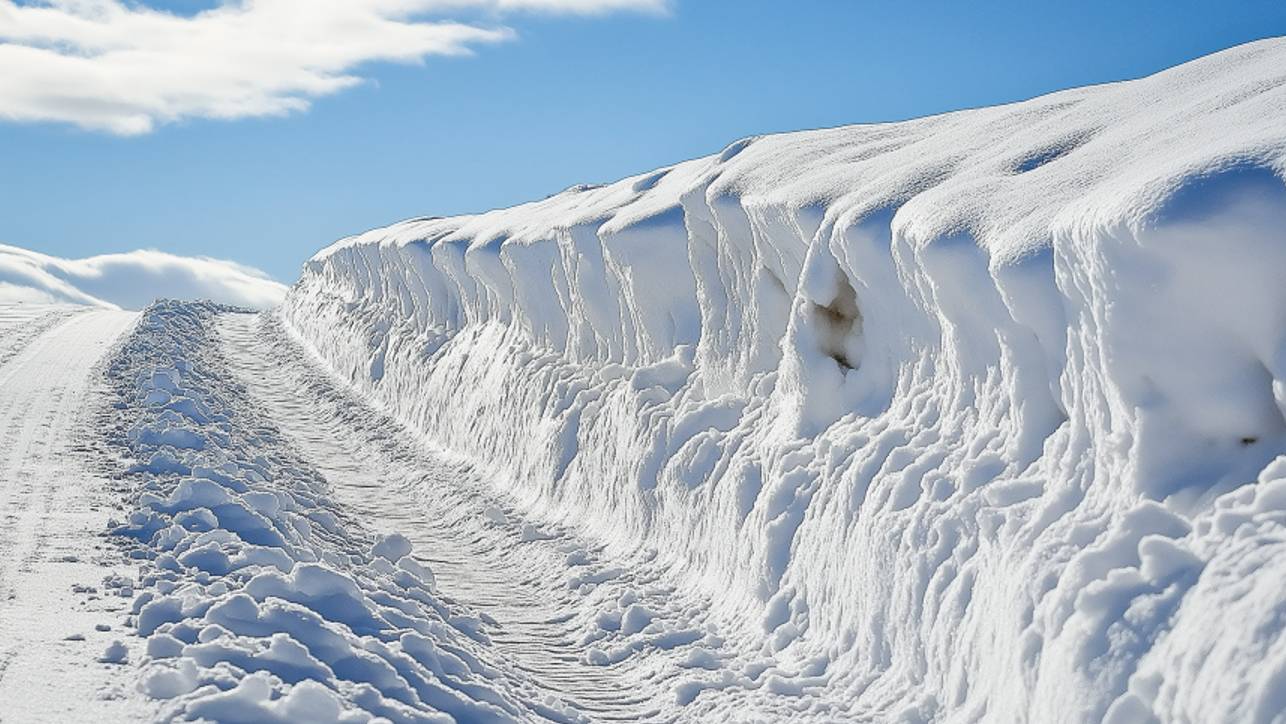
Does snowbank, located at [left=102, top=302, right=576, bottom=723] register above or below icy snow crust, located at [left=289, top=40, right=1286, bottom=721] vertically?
below

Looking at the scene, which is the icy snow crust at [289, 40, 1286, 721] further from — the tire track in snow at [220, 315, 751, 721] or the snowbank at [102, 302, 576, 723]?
the snowbank at [102, 302, 576, 723]

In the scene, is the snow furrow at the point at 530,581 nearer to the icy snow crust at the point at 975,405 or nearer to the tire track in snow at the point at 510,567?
the tire track in snow at the point at 510,567

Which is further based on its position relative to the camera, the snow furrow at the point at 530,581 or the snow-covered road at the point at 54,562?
the snow furrow at the point at 530,581

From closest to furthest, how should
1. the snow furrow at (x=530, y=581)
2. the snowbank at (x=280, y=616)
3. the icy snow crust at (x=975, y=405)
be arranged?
the icy snow crust at (x=975, y=405) < the snowbank at (x=280, y=616) < the snow furrow at (x=530, y=581)

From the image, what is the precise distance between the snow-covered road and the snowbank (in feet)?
0.56

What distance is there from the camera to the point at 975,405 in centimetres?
709

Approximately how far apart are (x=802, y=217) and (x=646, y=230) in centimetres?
343

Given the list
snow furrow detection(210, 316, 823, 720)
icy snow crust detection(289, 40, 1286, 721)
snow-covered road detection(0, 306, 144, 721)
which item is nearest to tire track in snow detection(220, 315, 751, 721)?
snow furrow detection(210, 316, 823, 720)

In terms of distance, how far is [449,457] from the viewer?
53.0ft

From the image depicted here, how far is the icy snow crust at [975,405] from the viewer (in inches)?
197

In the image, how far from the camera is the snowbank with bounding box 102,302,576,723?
5.16 metres

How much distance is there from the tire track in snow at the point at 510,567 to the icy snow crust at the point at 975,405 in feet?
1.37

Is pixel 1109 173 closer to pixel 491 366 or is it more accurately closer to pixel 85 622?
pixel 85 622

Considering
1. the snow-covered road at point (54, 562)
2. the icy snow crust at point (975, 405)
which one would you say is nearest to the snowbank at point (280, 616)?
the snow-covered road at point (54, 562)
